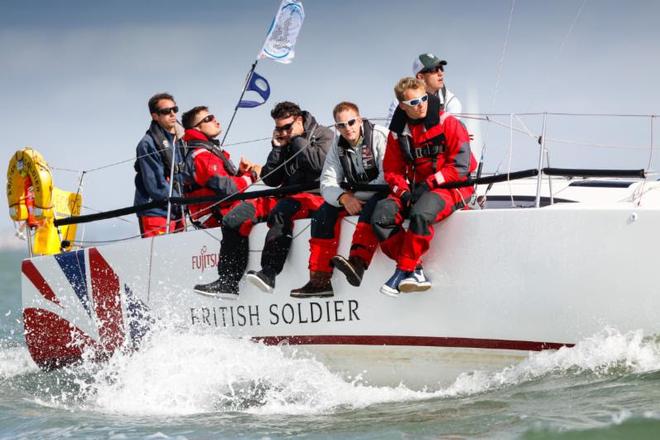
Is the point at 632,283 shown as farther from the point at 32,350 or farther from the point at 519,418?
the point at 32,350

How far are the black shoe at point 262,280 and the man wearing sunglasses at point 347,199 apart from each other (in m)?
0.24

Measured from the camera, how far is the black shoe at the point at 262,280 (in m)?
5.75

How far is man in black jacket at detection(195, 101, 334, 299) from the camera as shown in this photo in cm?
583

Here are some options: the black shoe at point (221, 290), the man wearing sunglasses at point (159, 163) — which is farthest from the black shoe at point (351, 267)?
the man wearing sunglasses at point (159, 163)

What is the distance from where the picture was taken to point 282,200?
19.4 ft

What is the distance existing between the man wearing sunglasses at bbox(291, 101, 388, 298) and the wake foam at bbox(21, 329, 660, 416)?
599mm

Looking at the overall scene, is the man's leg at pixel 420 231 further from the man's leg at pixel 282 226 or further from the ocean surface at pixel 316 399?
the man's leg at pixel 282 226

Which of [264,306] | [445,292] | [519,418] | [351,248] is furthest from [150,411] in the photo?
[519,418]

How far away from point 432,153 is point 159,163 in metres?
2.72

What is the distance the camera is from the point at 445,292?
16.9 feet

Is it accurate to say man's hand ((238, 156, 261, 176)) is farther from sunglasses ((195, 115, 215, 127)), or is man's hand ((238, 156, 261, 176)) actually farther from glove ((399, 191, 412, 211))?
glove ((399, 191, 412, 211))

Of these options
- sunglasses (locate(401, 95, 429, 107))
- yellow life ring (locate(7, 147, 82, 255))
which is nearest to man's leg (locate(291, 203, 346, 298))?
sunglasses (locate(401, 95, 429, 107))

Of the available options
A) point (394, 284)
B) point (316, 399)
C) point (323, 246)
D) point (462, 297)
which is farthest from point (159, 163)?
point (462, 297)

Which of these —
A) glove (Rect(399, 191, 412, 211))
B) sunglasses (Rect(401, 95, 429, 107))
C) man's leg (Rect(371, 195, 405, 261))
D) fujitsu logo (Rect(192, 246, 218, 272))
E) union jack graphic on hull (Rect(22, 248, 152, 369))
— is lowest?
union jack graphic on hull (Rect(22, 248, 152, 369))
